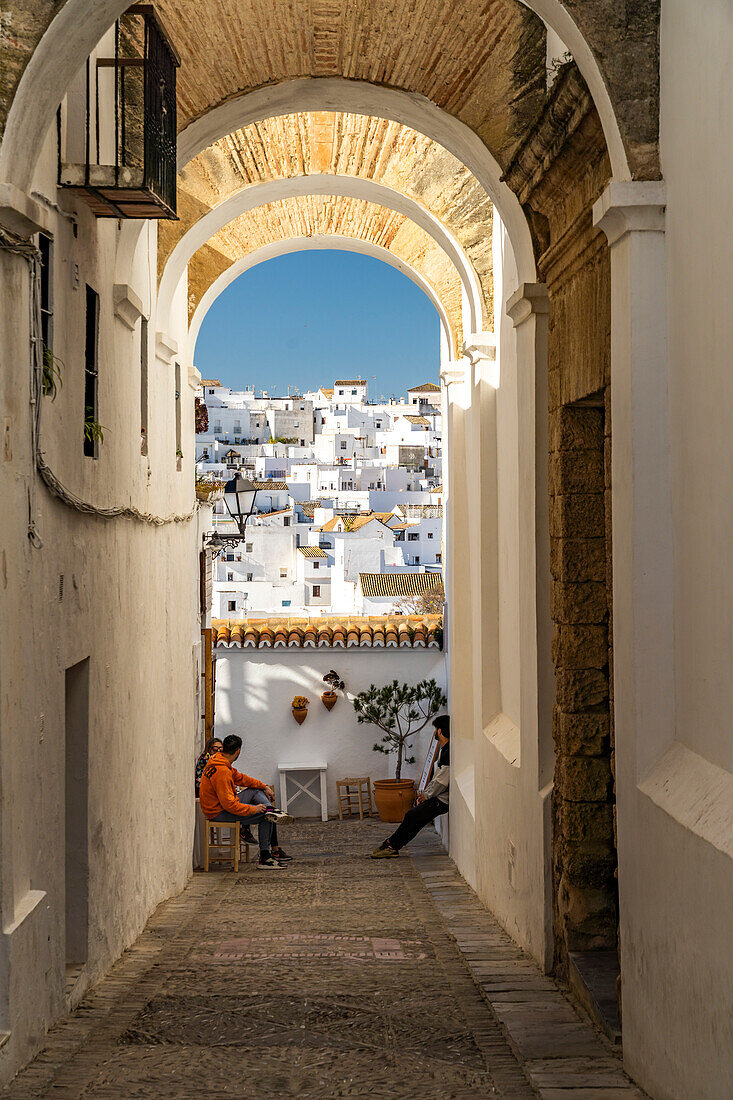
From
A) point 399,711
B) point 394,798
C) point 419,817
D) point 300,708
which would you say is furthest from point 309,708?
point 419,817

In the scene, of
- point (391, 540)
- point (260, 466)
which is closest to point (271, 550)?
point (391, 540)

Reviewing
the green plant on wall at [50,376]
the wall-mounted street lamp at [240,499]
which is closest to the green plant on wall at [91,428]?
the green plant on wall at [50,376]

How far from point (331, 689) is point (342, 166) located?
7703mm

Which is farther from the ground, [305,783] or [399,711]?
[399,711]

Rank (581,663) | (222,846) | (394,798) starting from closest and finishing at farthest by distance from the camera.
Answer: (581,663) → (222,846) → (394,798)

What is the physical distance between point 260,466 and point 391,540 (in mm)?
39262

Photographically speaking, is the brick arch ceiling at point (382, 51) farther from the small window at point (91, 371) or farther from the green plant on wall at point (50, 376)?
the green plant on wall at point (50, 376)

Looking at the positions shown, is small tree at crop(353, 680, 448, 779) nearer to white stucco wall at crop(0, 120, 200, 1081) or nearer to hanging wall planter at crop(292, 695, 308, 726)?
hanging wall planter at crop(292, 695, 308, 726)

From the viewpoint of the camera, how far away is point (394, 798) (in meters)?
14.1

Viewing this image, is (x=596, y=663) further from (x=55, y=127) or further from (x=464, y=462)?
(x=464, y=462)

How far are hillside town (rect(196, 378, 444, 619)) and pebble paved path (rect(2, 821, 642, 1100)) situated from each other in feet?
20.4

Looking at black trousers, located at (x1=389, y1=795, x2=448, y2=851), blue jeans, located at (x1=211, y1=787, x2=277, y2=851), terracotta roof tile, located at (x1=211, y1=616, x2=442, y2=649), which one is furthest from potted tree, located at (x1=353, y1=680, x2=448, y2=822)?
blue jeans, located at (x1=211, y1=787, x2=277, y2=851)

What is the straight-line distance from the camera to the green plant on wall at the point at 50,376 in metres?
4.67

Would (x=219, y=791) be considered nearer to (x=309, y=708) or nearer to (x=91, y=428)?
(x=91, y=428)
